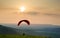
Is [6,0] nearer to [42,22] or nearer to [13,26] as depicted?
[13,26]

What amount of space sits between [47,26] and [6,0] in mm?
691

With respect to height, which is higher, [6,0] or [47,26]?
A: [6,0]

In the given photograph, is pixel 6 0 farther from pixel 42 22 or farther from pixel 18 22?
pixel 42 22

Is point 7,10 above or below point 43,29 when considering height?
above

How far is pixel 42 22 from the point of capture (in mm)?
2031

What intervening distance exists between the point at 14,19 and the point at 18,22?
2.8 inches

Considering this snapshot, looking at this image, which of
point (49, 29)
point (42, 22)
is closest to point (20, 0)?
point (42, 22)

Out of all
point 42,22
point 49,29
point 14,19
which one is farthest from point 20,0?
point 49,29

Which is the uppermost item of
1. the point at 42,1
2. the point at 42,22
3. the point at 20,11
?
the point at 42,1

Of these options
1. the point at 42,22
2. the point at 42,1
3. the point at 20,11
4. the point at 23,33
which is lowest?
the point at 23,33

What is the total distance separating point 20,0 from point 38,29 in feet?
1.60

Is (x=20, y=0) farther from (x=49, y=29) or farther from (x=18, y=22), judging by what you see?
(x=49, y=29)

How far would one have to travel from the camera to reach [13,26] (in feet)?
6.59

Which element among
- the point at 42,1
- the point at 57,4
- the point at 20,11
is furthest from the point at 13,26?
the point at 57,4
